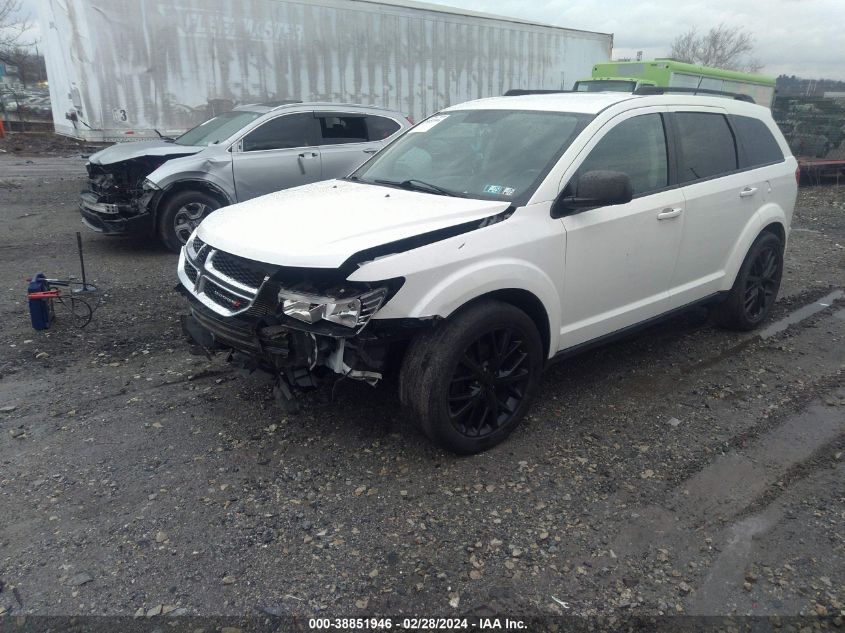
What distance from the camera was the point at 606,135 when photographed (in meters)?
3.83

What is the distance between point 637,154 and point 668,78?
43.5ft

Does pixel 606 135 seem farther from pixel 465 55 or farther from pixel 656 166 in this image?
pixel 465 55

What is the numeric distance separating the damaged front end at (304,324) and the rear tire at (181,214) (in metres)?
4.54

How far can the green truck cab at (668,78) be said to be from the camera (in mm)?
15445

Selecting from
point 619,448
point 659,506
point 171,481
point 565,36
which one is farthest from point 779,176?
point 565,36

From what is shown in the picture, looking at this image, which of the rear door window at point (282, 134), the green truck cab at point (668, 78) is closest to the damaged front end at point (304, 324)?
the rear door window at point (282, 134)

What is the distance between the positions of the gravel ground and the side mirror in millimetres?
1280

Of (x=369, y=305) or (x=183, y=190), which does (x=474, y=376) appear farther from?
(x=183, y=190)

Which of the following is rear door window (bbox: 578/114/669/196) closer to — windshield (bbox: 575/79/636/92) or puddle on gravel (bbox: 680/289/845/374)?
puddle on gravel (bbox: 680/289/845/374)

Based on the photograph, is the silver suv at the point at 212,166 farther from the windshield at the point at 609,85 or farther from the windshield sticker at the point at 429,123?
the windshield at the point at 609,85

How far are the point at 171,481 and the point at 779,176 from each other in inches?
195

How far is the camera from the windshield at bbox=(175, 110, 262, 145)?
25.6ft

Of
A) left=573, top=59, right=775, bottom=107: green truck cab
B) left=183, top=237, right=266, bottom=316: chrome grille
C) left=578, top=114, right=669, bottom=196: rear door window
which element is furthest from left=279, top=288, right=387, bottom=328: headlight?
left=573, top=59, right=775, bottom=107: green truck cab

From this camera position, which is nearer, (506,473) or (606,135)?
(506,473)
